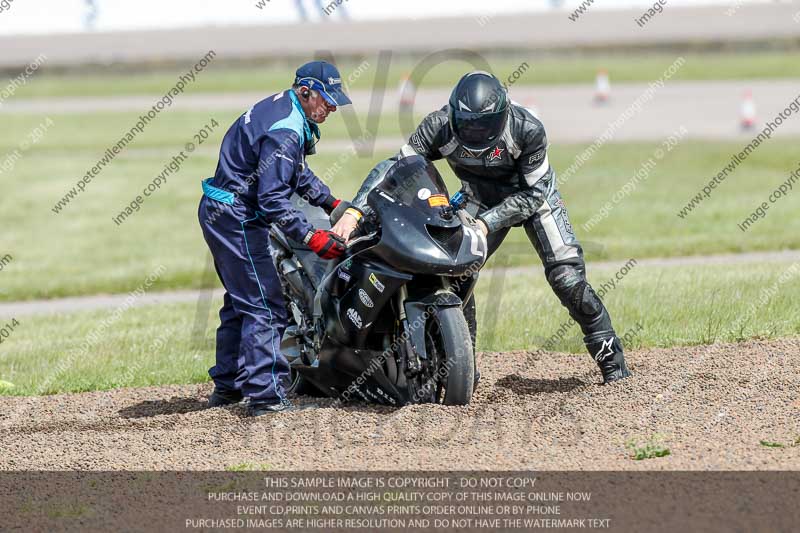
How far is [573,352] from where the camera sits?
888 centimetres

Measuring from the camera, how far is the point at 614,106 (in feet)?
95.5

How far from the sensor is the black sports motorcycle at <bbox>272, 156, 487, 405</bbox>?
6.50 m

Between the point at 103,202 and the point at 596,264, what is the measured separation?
35.5 feet

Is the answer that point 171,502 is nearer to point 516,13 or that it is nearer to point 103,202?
point 103,202

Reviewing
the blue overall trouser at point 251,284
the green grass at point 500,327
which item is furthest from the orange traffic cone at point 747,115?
the blue overall trouser at point 251,284

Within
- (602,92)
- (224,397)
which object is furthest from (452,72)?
(224,397)

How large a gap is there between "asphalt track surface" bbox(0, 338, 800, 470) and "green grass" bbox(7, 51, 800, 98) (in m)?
25.5

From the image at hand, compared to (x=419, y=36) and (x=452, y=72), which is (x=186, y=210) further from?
(x=419, y=36)

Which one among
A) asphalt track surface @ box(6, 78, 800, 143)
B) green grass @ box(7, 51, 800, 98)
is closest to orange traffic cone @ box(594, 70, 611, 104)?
asphalt track surface @ box(6, 78, 800, 143)

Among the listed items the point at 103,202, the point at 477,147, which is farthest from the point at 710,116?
the point at 477,147

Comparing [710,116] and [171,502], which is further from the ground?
[710,116]

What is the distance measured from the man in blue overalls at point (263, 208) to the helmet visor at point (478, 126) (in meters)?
0.72

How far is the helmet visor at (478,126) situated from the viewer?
6.82 m

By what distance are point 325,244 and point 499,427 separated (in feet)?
4.92
